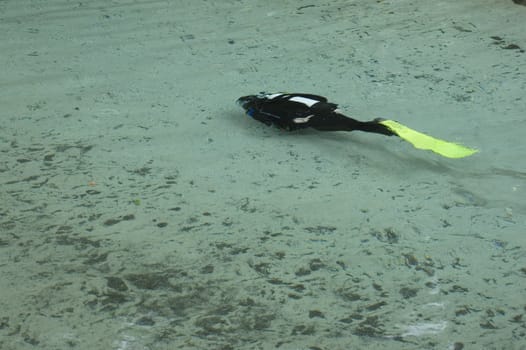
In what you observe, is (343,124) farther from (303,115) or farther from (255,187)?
(255,187)

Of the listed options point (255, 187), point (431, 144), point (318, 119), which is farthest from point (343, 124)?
point (255, 187)

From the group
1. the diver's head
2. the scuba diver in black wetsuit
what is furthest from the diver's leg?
the diver's head

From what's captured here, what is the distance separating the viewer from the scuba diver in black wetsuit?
2.16 m

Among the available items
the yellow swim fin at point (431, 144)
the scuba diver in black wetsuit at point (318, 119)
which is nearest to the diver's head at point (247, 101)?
the scuba diver in black wetsuit at point (318, 119)

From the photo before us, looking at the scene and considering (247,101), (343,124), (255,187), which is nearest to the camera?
(255,187)

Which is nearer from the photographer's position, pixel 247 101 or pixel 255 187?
pixel 255 187

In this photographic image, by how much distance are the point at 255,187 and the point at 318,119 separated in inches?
14.2

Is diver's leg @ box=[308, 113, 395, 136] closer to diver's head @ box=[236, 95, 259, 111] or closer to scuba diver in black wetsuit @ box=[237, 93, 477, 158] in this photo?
scuba diver in black wetsuit @ box=[237, 93, 477, 158]

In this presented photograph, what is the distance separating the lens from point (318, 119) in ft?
7.54

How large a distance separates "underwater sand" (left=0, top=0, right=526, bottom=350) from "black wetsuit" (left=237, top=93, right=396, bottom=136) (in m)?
0.07

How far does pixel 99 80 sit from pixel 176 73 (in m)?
0.29

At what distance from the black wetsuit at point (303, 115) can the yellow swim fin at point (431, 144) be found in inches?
1.4

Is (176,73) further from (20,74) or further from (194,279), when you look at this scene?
(194,279)

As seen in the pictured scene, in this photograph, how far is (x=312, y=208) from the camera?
1.96 m
